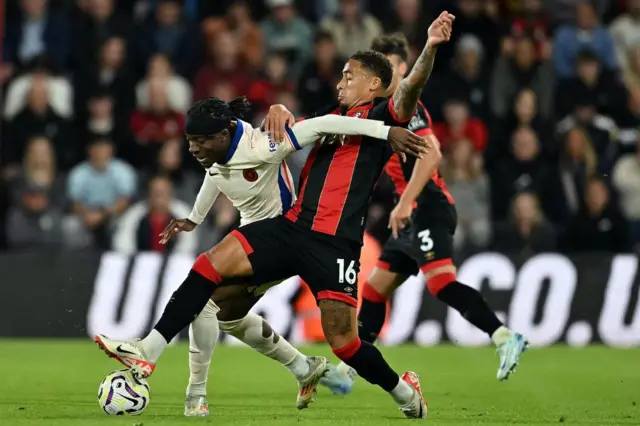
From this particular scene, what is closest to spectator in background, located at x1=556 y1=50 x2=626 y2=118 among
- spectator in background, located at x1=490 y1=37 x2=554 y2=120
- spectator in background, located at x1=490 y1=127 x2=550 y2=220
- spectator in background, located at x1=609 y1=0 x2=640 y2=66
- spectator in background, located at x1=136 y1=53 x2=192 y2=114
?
spectator in background, located at x1=490 y1=37 x2=554 y2=120

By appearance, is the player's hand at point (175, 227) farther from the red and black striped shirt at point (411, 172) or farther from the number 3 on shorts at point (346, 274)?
the red and black striped shirt at point (411, 172)

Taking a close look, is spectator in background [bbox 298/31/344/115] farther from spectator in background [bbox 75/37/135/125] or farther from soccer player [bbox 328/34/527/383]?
soccer player [bbox 328/34/527/383]

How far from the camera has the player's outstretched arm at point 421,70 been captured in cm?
691

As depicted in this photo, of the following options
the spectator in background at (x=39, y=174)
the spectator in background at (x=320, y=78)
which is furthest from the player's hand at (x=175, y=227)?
the spectator in background at (x=320, y=78)

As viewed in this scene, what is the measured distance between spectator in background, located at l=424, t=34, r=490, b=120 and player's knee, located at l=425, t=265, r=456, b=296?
6.98 metres

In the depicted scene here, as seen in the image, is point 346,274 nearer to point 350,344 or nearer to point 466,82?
point 350,344

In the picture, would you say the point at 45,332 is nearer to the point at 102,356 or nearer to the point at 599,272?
the point at 102,356

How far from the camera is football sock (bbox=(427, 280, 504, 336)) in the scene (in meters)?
8.93

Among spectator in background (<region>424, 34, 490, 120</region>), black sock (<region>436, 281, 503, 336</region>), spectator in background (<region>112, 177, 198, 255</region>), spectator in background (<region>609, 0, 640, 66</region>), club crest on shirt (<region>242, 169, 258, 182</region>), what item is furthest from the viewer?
spectator in background (<region>609, 0, 640, 66</region>)

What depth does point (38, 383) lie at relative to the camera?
31.3 ft

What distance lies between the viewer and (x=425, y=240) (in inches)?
358

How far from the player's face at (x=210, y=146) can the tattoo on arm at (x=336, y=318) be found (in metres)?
1.01

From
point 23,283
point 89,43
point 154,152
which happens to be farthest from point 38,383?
point 89,43

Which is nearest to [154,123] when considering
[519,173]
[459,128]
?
[459,128]
